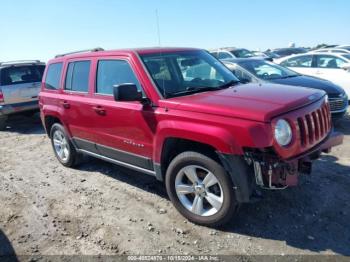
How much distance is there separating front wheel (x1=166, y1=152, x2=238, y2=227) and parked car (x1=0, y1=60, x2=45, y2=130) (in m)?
7.20

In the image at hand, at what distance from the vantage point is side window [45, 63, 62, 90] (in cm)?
597

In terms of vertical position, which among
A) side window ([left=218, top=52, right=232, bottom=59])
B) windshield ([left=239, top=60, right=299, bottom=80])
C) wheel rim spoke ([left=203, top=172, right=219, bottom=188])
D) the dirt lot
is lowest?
the dirt lot

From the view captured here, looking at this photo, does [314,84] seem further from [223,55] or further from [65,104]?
[223,55]

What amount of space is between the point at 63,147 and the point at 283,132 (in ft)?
13.9

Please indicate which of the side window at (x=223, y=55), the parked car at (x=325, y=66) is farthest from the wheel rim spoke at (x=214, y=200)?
the side window at (x=223, y=55)

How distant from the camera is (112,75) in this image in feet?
15.5

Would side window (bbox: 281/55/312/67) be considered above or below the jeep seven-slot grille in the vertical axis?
below

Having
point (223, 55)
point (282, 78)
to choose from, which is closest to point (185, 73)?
point (282, 78)

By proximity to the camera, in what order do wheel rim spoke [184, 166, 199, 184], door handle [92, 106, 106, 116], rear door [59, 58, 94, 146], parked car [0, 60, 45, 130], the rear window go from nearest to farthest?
wheel rim spoke [184, 166, 199, 184]
door handle [92, 106, 106, 116]
rear door [59, 58, 94, 146]
parked car [0, 60, 45, 130]
the rear window

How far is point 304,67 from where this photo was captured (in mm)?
10820

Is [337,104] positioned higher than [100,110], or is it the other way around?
[100,110]

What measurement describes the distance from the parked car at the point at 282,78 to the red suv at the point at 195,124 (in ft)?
10.4

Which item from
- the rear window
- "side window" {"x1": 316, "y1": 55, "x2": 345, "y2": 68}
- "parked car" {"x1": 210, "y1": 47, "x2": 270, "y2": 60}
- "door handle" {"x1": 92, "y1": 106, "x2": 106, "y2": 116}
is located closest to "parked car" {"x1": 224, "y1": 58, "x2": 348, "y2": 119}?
"side window" {"x1": 316, "y1": 55, "x2": 345, "y2": 68}

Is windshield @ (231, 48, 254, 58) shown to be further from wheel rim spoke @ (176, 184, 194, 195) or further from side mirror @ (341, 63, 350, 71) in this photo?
wheel rim spoke @ (176, 184, 194, 195)
